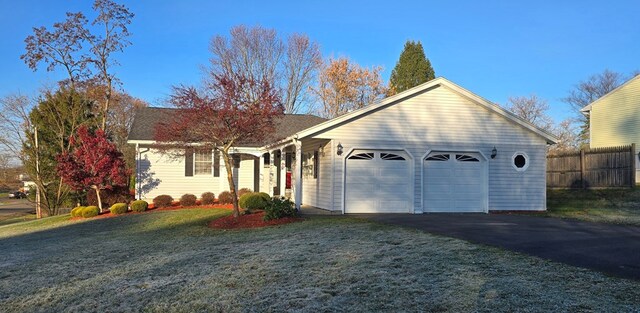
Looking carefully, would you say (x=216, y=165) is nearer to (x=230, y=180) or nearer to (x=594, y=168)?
(x=230, y=180)

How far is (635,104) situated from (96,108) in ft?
98.2

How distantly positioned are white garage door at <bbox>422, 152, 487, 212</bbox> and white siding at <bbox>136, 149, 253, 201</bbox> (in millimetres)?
9605

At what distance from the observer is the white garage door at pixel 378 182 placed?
1530cm

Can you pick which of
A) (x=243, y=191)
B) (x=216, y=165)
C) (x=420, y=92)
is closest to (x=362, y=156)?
(x=420, y=92)

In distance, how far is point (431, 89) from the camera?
15891 mm

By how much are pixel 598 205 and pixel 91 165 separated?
19.0m

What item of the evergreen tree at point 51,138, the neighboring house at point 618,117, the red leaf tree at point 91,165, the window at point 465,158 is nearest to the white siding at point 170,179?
the red leaf tree at point 91,165

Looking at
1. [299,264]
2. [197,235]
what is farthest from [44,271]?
[299,264]

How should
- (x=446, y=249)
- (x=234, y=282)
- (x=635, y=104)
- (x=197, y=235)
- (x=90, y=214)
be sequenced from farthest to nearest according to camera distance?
(x=635, y=104), (x=90, y=214), (x=197, y=235), (x=446, y=249), (x=234, y=282)

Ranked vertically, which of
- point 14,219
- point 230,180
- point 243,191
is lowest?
point 14,219

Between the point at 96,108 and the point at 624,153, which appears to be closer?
the point at 624,153

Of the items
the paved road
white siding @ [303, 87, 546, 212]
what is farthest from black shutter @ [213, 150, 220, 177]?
the paved road

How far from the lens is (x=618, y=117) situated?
1033 inches

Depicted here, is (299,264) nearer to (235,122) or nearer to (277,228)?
(277,228)
